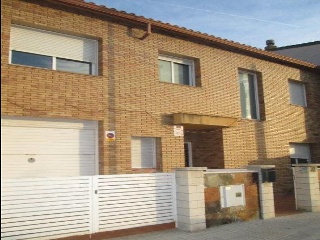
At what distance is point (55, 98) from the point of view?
917 centimetres

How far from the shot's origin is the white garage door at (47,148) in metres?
8.61

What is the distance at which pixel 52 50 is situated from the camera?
9.54 m

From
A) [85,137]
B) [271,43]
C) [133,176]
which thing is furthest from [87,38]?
[271,43]

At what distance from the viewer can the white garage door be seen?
28.2 ft

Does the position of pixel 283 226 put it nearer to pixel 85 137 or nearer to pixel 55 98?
pixel 85 137

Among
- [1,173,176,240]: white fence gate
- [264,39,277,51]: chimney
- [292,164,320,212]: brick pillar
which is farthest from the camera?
[264,39,277,51]: chimney

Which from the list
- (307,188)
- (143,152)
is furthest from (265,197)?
(143,152)

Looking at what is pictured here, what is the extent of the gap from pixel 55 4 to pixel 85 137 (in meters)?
3.70

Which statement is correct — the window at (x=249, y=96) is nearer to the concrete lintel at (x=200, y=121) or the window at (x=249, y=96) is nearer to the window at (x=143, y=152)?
the concrete lintel at (x=200, y=121)

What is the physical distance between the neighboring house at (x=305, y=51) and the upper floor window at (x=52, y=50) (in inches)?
557

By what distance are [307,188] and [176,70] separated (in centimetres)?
586

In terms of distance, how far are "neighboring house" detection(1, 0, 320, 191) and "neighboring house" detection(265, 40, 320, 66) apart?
6.33 m

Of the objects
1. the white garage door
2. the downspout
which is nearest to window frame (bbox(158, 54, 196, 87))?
the downspout

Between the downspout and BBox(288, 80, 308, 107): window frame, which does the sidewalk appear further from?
A: BBox(288, 80, 308, 107): window frame
